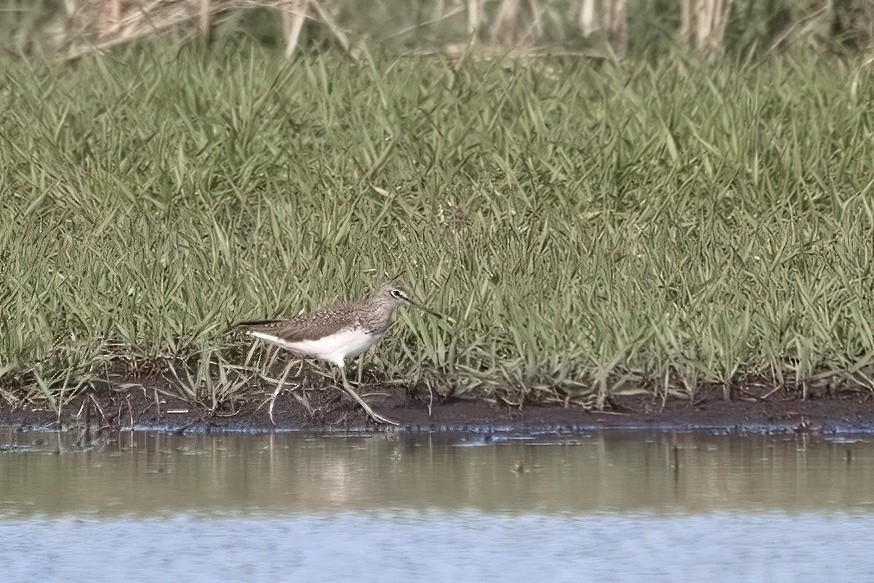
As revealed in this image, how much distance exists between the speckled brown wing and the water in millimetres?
375

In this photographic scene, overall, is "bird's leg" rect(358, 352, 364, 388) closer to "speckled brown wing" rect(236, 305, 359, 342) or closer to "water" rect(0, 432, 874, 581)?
"speckled brown wing" rect(236, 305, 359, 342)

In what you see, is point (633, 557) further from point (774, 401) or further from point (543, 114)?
point (543, 114)

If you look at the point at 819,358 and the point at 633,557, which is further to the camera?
the point at 819,358

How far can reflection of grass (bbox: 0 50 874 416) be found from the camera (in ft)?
24.4

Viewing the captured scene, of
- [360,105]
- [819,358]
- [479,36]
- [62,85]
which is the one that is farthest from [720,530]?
[479,36]

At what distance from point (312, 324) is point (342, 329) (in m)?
0.15

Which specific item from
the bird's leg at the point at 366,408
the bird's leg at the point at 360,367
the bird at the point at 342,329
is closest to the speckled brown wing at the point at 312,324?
the bird at the point at 342,329

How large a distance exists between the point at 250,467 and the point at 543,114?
4.19m

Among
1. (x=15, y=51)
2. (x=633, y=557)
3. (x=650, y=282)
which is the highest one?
(x=15, y=51)

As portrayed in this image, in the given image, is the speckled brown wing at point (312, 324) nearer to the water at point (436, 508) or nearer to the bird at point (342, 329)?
the bird at point (342, 329)

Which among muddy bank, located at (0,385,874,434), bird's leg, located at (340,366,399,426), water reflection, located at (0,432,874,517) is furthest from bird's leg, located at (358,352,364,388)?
water reflection, located at (0,432,874,517)

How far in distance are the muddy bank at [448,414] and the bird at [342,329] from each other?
0.14 m

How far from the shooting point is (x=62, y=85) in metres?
10.6

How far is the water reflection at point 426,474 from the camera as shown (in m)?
5.80
